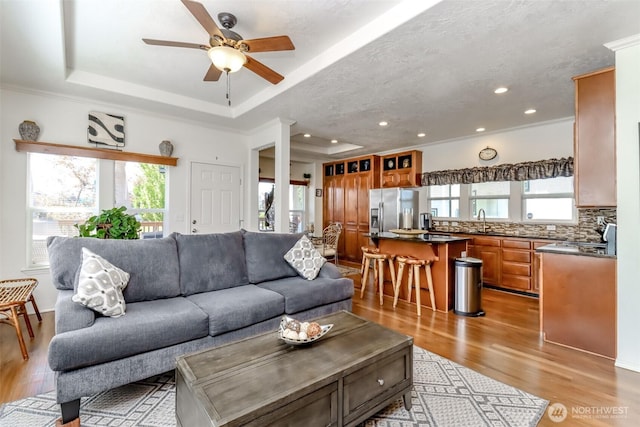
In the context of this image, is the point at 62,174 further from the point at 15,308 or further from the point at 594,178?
the point at 594,178

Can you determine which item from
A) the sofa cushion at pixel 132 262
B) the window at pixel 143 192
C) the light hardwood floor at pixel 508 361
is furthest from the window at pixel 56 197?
the sofa cushion at pixel 132 262

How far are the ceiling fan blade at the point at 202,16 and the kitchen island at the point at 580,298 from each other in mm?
3504

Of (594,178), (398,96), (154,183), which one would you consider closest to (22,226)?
(154,183)

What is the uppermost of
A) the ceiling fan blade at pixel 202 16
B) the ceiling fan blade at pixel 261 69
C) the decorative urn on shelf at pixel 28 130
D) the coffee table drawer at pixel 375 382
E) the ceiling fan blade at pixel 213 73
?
the ceiling fan blade at pixel 202 16

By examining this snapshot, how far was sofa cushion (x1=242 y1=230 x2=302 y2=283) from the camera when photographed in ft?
10.2

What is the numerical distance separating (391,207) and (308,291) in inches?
150

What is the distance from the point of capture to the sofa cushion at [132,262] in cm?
226

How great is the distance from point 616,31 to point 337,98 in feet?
8.33

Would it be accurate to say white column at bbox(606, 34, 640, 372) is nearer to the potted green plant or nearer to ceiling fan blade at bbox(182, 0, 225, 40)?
ceiling fan blade at bbox(182, 0, 225, 40)

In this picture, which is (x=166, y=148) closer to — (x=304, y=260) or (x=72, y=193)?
(x=72, y=193)

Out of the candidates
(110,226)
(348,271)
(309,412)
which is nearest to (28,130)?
(110,226)

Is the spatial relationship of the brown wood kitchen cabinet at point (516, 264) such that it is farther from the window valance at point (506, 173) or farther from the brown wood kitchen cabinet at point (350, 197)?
the brown wood kitchen cabinet at point (350, 197)

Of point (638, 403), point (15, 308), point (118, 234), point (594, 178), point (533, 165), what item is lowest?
point (638, 403)

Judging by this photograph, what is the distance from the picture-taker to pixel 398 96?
143 inches
